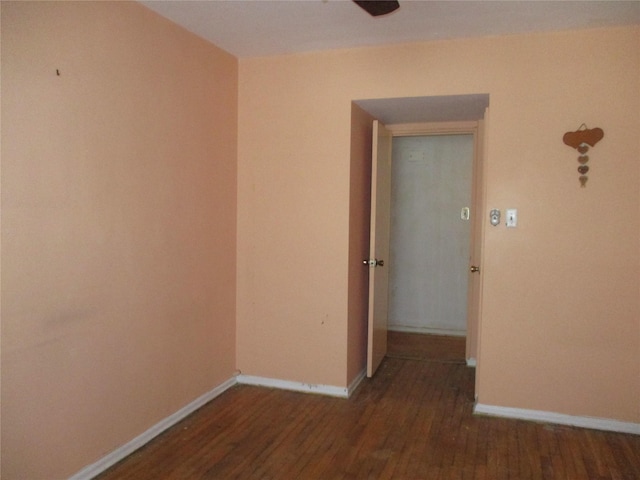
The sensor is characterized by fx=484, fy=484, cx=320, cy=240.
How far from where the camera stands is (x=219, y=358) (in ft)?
11.3

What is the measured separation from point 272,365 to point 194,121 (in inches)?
71.7

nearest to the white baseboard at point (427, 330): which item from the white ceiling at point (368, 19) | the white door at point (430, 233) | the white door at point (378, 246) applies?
the white door at point (430, 233)

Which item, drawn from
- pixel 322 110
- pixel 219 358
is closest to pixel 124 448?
pixel 219 358

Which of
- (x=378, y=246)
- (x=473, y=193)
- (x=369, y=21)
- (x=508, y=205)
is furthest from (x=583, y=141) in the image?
(x=378, y=246)

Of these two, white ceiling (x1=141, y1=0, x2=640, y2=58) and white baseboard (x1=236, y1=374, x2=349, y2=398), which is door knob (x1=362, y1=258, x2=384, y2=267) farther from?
white ceiling (x1=141, y1=0, x2=640, y2=58)

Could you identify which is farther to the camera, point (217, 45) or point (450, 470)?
point (217, 45)

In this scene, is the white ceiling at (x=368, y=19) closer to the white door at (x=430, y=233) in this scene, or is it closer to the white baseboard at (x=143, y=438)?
the white door at (x=430, y=233)

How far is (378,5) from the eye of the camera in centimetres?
214

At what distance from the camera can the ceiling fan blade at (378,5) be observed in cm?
208

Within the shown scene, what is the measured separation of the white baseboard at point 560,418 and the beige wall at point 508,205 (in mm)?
42

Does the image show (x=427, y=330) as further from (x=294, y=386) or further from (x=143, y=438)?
(x=143, y=438)

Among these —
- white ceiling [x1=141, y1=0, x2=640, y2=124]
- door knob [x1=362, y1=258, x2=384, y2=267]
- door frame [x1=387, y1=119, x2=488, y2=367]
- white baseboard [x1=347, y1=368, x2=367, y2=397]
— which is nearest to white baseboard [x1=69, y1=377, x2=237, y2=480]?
white baseboard [x1=347, y1=368, x2=367, y2=397]

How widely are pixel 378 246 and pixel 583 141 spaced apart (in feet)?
5.13

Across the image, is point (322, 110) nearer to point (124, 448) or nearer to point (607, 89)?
point (607, 89)
